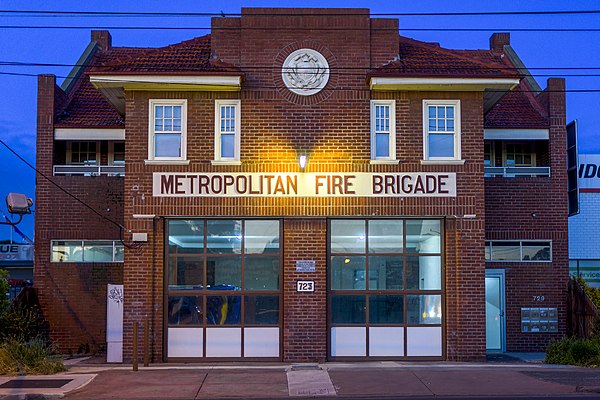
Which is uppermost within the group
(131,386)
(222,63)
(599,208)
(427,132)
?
(222,63)

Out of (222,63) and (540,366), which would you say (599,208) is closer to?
(540,366)

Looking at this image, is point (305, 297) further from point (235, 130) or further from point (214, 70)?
point (214, 70)

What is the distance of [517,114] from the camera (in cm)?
2195

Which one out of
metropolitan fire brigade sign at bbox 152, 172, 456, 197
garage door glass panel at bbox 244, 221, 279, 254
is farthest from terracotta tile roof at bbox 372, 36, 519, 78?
garage door glass panel at bbox 244, 221, 279, 254

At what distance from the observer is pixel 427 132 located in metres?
18.3

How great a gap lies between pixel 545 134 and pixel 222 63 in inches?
363

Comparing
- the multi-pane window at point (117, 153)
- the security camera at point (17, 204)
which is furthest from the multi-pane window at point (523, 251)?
the security camera at point (17, 204)

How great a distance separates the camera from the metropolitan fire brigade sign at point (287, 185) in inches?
707

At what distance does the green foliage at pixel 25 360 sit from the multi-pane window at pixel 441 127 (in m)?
9.75

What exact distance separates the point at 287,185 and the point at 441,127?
3.96 meters

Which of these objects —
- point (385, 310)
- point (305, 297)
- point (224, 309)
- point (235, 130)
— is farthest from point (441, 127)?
point (224, 309)

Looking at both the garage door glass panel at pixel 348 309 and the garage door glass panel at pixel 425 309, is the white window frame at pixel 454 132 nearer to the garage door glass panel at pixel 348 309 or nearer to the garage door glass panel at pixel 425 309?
the garage door glass panel at pixel 425 309

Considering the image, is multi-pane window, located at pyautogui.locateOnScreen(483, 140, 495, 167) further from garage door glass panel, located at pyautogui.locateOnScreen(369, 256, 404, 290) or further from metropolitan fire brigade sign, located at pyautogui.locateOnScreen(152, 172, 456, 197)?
garage door glass panel, located at pyautogui.locateOnScreen(369, 256, 404, 290)

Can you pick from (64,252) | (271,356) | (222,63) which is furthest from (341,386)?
(64,252)
